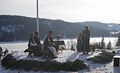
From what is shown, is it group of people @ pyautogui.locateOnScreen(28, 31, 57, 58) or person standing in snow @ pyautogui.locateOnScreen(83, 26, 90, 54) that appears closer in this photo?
group of people @ pyautogui.locateOnScreen(28, 31, 57, 58)

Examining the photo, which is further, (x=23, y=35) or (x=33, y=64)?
(x=23, y=35)

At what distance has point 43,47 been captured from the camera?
1973 centimetres

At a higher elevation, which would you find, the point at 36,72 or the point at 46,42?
the point at 46,42

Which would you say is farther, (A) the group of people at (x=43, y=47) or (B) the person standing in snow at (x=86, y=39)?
(B) the person standing in snow at (x=86, y=39)

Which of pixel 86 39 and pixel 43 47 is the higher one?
pixel 86 39

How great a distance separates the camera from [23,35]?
151 m

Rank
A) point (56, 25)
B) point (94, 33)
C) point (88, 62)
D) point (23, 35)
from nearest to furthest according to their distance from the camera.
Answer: point (88, 62)
point (23, 35)
point (56, 25)
point (94, 33)

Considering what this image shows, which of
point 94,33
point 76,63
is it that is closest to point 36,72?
point 76,63

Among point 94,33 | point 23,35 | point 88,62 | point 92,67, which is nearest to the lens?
point 92,67

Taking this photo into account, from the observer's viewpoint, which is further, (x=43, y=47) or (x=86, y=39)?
(x=86, y=39)

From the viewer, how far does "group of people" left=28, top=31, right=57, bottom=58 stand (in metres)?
19.2

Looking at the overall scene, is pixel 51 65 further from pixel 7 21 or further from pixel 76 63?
pixel 7 21

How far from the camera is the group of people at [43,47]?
1922 cm

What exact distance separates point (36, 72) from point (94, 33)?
17432cm
